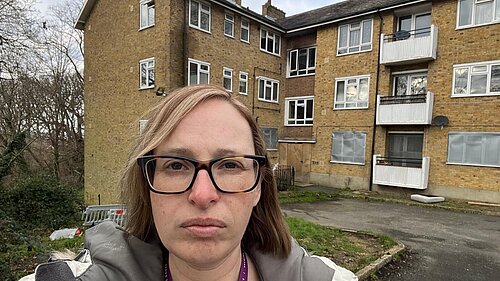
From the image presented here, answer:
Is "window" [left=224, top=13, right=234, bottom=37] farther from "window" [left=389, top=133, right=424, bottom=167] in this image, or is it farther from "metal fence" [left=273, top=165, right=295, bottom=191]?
"window" [left=389, top=133, right=424, bottom=167]

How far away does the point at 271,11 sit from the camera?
22.0 metres

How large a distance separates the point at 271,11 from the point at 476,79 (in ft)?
45.9

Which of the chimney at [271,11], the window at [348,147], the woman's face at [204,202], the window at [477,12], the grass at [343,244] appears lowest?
the grass at [343,244]

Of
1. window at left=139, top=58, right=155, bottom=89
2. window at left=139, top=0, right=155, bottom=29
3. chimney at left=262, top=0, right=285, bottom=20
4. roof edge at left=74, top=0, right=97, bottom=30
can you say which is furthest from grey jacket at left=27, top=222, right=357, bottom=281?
chimney at left=262, top=0, right=285, bottom=20

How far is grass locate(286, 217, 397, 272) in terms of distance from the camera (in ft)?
17.4

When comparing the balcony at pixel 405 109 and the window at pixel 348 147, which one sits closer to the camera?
the balcony at pixel 405 109

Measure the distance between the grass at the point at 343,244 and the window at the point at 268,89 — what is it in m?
11.4

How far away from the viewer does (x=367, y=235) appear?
23.1 feet

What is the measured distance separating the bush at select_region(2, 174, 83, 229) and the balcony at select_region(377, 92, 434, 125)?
14.3 m

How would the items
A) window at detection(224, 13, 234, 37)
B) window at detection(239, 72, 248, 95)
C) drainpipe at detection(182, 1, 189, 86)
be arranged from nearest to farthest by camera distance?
drainpipe at detection(182, 1, 189, 86) → window at detection(224, 13, 234, 37) → window at detection(239, 72, 248, 95)

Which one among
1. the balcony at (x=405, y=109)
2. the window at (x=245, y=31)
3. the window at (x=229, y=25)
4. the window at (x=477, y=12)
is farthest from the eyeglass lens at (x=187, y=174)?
the window at (x=245, y=31)

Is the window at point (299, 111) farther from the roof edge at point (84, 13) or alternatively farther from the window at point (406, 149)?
the roof edge at point (84, 13)

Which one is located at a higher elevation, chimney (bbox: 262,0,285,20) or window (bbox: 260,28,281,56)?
chimney (bbox: 262,0,285,20)

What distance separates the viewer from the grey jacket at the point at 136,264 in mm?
1109
